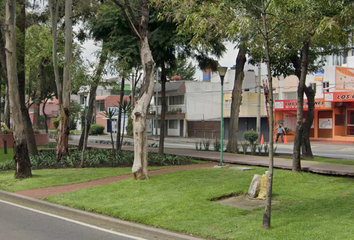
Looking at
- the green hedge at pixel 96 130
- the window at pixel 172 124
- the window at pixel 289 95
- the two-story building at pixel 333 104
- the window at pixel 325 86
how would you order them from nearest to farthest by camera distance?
the two-story building at pixel 333 104
the window at pixel 325 86
the window at pixel 289 95
the window at pixel 172 124
the green hedge at pixel 96 130

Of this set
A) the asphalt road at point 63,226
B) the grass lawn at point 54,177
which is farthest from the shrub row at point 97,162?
the asphalt road at point 63,226

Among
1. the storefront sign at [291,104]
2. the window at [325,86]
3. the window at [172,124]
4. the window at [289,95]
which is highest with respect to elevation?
the window at [325,86]

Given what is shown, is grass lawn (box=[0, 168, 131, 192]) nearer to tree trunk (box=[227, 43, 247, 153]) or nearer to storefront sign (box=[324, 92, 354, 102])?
tree trunk (box=[227, 43, 247, 153])

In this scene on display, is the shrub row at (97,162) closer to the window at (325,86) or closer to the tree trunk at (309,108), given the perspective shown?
the tree trunk at (309,108)

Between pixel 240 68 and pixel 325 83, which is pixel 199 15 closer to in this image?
pixel 240 68

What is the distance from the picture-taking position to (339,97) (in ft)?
119

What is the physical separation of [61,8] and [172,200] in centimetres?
1692

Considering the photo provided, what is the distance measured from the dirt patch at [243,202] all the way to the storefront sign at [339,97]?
2867 centimetres

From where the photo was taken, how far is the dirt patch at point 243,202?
921 centimetres

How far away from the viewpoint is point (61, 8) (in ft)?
75.4

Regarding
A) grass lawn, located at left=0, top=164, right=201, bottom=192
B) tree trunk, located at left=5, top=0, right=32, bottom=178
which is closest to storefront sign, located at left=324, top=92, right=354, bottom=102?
grass lawn, located at left=0, top=164, right=201, bottom=192

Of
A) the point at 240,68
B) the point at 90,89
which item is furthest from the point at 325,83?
the point at 90,89

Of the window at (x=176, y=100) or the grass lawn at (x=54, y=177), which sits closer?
the grass lawn at (x=54, y=177)

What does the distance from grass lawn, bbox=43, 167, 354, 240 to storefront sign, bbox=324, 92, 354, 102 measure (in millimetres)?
25505
